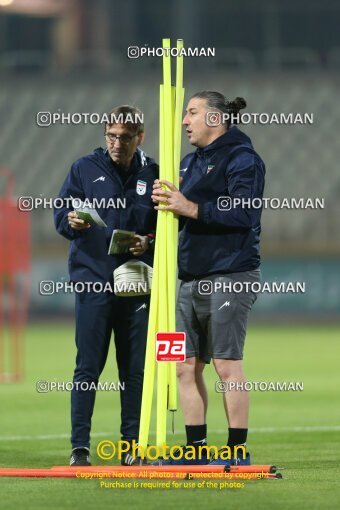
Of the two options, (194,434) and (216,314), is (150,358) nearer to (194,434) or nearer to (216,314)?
(216,314)

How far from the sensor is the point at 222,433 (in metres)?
10.6

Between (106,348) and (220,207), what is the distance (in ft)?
4.17

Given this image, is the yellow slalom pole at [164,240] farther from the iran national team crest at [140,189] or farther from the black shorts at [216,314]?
the iran national team crest at [140,189]

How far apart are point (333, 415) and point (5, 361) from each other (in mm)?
7976

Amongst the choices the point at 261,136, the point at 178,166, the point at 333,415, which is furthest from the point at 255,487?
the point at 261,136

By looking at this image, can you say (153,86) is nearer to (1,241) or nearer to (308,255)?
(308,255)

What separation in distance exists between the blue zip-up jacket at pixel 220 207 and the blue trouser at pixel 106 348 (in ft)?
1.78

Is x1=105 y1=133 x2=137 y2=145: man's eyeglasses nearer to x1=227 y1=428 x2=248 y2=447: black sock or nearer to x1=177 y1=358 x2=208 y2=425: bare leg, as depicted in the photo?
x1=177 y1=358 x2=208 y2=425: bare leg

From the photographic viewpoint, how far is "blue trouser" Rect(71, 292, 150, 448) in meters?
8.20

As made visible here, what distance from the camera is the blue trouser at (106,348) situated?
26.9 feet

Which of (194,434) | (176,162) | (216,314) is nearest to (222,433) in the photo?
(194,434)

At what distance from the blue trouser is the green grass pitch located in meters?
0.56

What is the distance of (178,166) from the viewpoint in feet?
25.3

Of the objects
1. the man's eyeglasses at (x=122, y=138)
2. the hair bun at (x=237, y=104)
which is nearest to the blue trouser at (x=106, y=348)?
the man's eyeglasses at (x=122, y=138)
